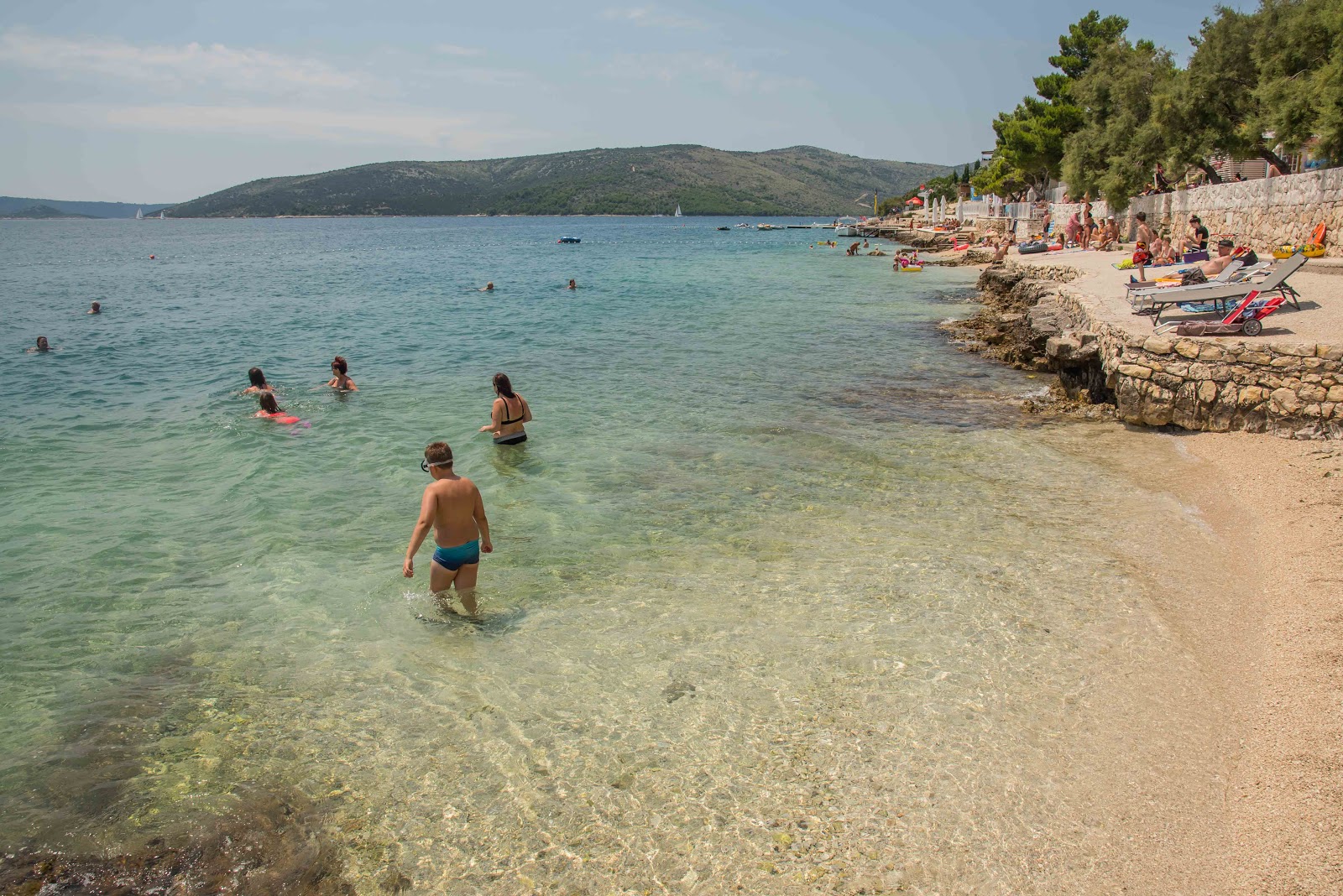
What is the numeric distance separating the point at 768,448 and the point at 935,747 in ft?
20.9

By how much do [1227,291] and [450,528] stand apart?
1145 centimetres

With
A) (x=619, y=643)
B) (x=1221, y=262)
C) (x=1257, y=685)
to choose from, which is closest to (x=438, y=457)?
(x=619, y=643)

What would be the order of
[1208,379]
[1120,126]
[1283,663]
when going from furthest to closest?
1. [1120,126]
2. [1208,379]
3. [1283,663]

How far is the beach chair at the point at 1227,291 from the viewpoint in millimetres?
11109

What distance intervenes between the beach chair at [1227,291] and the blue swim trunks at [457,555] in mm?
10582

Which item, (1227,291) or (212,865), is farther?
(1227,291)

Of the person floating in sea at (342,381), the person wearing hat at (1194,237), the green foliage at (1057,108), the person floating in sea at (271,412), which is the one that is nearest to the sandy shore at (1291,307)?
the person wearing hat at (1194,237)

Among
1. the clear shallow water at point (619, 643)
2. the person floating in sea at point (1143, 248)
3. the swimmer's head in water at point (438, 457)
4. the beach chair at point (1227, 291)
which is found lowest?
the clear shallow water at point (619, 643)

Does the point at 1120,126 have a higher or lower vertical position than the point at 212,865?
higher

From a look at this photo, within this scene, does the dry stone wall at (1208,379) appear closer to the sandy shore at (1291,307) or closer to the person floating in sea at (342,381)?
the sandy shore at (1291,307)

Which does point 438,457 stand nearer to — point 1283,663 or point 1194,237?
point 1283,663

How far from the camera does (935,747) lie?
459 cm

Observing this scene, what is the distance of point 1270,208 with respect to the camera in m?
20.4

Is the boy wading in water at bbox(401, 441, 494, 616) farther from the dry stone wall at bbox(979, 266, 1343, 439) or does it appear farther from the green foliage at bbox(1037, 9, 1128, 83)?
the green foliage at bbox(1037, 9, 1128, 83)
